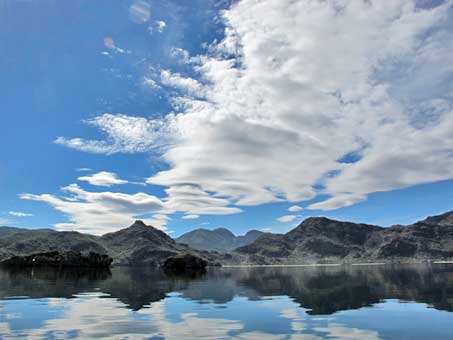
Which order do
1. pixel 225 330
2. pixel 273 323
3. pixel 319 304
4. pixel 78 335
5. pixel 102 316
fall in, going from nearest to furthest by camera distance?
pixel 78 335 → pixel 225 330 → pixel 273 323 → pixel 102 316 → pixel 319 304

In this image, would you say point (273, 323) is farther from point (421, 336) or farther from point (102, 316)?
point (102, 316)

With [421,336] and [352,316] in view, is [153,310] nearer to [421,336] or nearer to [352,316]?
[352,316]

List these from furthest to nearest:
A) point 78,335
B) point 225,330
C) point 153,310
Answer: point 153,310, point 225,330, point 78,335

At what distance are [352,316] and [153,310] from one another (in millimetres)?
22348

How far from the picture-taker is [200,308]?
50812mm

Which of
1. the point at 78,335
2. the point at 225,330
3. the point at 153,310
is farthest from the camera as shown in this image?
the point at 153,310

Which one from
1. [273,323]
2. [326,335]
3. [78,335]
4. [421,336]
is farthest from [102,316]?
[421,336]

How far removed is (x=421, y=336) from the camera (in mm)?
33281

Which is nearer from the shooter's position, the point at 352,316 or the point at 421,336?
the point at 421,336

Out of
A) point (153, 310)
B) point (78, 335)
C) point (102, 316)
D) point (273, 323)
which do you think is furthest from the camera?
point (153, 310)

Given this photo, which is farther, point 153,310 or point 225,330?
point 153,310

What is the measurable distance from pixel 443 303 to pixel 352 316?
2132cm

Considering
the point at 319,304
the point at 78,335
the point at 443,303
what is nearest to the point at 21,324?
the point at 78,335

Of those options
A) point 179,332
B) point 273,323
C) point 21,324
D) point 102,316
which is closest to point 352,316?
point 273,323
